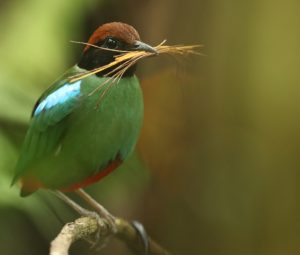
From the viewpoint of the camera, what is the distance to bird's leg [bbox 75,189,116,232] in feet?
1.95

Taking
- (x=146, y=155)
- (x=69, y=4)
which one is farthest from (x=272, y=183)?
(x=69, y=4)

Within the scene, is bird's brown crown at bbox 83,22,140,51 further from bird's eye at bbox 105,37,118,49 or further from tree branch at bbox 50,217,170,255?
tree branch at bbox 50,217,170,255

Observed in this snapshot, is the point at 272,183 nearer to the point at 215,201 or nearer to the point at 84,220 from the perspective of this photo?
the point at 215,201

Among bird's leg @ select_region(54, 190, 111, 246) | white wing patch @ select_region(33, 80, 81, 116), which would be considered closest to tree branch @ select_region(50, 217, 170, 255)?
bird's leg @ select_region(54, 190, 111, 246)

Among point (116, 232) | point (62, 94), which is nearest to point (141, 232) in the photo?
point (116, 232)

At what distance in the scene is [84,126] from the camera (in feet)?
1.83

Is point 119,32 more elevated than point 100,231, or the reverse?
point 119,32

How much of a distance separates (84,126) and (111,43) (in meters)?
0.08

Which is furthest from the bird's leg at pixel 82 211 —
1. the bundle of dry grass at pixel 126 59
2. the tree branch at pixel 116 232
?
the bundle of dry grass at pixel 126 59

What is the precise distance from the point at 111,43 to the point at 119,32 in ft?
0.04

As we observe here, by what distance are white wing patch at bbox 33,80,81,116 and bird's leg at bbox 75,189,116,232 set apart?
0.09 meters

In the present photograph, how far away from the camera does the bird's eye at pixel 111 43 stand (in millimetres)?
534

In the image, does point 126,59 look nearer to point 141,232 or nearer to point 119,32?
point 119,32

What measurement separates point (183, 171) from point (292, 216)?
0.11 meters
